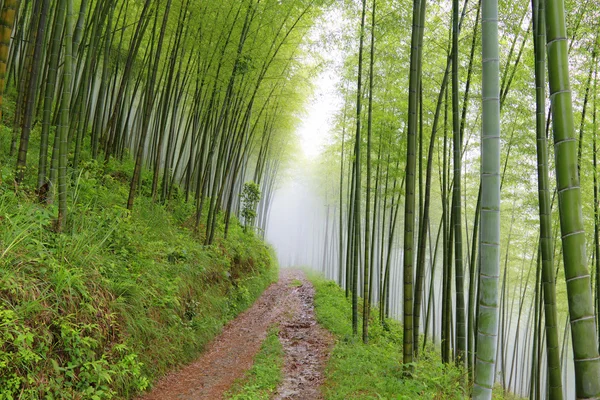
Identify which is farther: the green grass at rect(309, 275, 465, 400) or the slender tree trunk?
the green grass at rect(309, 275, 465, 400)

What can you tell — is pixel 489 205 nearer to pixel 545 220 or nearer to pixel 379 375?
pixel 545 220

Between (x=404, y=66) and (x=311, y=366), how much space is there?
4.97 m

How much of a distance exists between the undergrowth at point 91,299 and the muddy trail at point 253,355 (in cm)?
20

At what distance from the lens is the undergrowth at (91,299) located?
95.8 inches

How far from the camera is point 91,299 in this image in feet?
9.87

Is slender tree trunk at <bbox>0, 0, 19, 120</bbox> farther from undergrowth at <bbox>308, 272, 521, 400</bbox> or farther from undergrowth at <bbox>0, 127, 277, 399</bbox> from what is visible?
undergrowth at <bbox>308, 272, 521, 400</bbox>

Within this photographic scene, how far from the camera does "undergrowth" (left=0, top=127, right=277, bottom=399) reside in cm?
243

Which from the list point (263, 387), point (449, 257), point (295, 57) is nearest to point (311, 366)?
point (263, 387)

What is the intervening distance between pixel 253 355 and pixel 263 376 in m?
0.86

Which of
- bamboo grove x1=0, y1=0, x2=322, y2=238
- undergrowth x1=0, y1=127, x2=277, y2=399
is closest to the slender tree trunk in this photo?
bamboo grove x1=0, y1=0, x2=322, y2=238

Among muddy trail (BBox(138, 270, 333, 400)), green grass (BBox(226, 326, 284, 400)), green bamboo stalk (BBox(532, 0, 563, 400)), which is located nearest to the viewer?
green bamboo stalk (BBox(532, 0, 563, 400))

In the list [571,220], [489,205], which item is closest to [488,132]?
[489,205]

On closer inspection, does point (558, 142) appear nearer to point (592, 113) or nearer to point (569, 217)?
point (569, 217)

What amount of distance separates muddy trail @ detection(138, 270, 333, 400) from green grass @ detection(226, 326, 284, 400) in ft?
0.30
